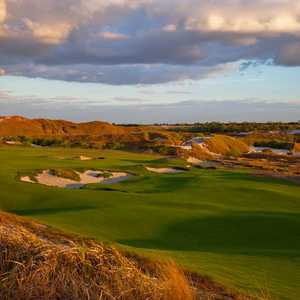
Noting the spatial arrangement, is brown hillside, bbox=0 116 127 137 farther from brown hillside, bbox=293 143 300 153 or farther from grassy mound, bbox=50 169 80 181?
grassy mound, bbox=50 169 80 181

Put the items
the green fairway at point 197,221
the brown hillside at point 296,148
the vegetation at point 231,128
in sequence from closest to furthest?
the green fairway at point 197,221, the brown hillside at point 296,148, the vegetation at point 231,128

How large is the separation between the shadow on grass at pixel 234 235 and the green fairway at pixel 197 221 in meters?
0.03

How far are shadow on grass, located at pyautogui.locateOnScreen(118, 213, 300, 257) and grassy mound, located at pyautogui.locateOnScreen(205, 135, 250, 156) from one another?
47.6m

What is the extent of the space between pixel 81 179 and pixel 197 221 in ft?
56.8

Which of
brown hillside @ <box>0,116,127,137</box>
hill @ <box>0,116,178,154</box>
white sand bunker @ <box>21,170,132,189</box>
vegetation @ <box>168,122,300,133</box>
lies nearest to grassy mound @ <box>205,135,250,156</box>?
hill @ <box>0,116,178,154</box>

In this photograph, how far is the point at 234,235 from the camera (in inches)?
639

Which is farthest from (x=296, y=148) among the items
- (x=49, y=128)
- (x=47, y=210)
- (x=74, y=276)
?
(x=74, y=276)

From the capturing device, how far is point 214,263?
11.1 m

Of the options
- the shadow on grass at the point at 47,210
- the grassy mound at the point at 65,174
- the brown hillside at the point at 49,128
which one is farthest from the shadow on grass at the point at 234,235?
the brown hillside at the point at 49,128

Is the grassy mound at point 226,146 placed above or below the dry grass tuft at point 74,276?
below

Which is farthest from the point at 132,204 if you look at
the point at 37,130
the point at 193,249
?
the point at 37,130

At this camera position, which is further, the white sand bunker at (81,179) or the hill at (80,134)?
the hill at (80,134)

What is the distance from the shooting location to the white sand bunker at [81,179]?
104 feet

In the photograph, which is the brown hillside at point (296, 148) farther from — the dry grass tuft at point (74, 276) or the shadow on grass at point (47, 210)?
the dry grass tuft at point (74, 276)
